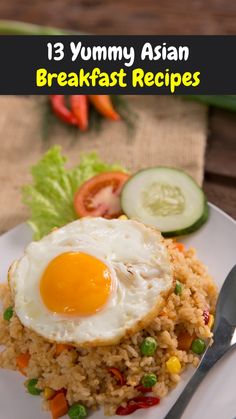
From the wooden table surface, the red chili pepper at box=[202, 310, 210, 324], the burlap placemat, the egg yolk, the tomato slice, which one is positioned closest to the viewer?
the egg yolk

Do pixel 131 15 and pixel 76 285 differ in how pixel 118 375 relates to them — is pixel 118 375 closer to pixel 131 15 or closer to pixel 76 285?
pixel 76 285

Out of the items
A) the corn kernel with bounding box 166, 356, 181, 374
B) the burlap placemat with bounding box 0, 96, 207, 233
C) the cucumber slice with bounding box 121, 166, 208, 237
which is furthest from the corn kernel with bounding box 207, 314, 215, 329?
the burlap placemat with bounding box 0, 96, 207, 233

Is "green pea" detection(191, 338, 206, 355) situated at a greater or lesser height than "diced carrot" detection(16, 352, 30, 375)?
greater

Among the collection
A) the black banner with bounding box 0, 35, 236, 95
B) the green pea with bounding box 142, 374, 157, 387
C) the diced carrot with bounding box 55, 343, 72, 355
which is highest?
the black banner with bounding box 0, 35, 236, 95

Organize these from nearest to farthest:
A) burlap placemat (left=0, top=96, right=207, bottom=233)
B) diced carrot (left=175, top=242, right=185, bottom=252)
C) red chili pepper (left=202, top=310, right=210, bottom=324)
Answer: red chili pepper (left=202, top=310, right=210, bottom=324), diced carrot (left=175, top=242, right=185, bottom=252), burlap placemat (left=0, top=96, right=207, bottom=233)

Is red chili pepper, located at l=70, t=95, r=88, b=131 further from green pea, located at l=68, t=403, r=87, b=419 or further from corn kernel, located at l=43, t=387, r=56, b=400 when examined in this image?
green pea, located at l=68, t=403, r=87, b=419

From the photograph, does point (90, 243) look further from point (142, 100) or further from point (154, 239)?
point (142, 100)
